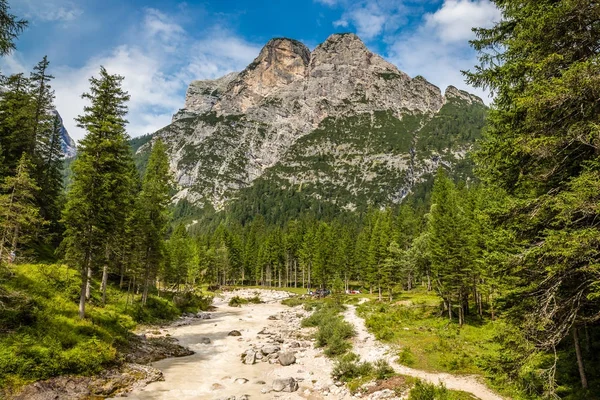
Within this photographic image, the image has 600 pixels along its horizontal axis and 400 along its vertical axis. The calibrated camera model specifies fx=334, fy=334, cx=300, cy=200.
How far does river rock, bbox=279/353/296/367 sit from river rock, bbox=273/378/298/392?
5.00 m

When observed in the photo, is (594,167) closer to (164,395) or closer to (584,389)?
(584,389)

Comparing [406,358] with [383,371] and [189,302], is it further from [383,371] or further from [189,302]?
[189,302]

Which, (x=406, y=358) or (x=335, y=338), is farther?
(x=335, y=338)

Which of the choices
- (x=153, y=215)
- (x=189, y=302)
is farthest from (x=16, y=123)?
(x=189, y=302)

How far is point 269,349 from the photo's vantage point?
29062 millimetres

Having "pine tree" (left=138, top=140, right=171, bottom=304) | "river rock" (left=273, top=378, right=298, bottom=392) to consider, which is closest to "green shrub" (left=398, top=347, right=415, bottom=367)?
"river rock" (left=273, top=378, right=298, bottom=392)

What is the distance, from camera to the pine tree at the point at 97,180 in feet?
79.4

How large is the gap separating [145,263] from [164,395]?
→ 78.7 feet

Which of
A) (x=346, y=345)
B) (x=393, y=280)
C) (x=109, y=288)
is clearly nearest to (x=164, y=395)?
(x=346, y=345)

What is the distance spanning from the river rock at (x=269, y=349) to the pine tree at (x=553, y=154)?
69.4ft

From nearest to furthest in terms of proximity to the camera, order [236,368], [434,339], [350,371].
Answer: [350,371], [236,368], [434,339]

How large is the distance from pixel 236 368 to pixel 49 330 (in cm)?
1229

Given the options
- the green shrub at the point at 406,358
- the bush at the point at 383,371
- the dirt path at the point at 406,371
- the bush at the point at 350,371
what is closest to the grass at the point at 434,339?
the green shrub at the point at 406,358

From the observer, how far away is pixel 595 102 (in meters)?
9.80
